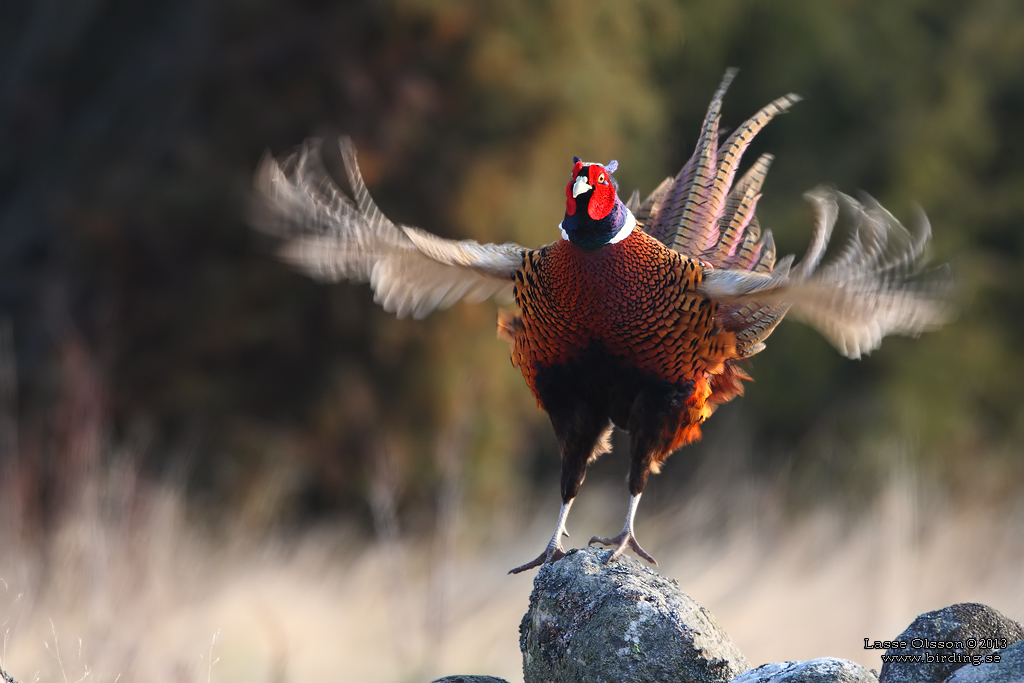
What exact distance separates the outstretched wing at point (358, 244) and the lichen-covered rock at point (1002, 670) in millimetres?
1615

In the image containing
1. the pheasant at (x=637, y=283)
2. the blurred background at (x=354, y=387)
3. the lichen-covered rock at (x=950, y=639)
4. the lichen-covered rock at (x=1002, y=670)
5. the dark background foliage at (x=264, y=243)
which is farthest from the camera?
the dark background foliage at (x=264, y=243)

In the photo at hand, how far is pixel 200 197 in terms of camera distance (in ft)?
28.2

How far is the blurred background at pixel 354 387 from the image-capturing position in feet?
21.9

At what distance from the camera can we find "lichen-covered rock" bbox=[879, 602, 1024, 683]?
280cm

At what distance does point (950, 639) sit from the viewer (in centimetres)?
282

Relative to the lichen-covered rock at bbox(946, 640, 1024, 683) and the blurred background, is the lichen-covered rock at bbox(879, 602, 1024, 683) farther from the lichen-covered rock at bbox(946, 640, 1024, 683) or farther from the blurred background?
the blurred background

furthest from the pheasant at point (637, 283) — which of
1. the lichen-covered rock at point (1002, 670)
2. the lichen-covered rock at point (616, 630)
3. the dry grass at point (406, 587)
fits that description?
the dry grass at point (406, 587)

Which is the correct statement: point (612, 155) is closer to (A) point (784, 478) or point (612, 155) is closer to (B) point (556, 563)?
(A) point (784, 478)

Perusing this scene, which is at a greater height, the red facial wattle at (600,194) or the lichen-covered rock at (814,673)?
the red facial wattle at (600,194)

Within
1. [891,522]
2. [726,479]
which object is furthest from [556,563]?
[726,479]

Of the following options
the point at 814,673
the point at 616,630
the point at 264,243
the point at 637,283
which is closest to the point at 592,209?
the point at 637,283

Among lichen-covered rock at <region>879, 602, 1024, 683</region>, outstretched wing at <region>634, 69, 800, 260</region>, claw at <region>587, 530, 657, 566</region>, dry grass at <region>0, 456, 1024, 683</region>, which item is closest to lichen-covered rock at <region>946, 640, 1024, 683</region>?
lichen-covered rock at <region>879, 602, 1024, 683</region>

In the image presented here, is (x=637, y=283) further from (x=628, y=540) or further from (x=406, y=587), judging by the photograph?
(x=406, y=587)

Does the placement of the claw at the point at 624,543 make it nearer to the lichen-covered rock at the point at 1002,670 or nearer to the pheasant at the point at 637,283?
the pheasant at the point at 637,283
